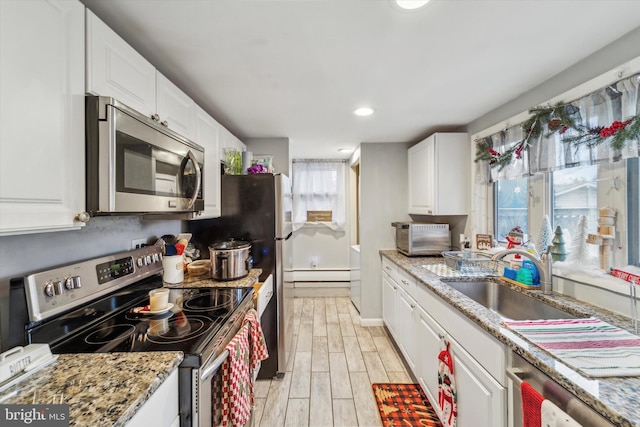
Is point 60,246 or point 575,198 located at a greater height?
point 575,198

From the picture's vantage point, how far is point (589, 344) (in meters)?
1.02

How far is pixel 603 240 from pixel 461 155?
145 centimetres

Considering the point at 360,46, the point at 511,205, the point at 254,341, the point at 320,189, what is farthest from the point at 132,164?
the point at 320,189

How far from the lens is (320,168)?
4582 mm

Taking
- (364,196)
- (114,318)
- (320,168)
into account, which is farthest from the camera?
(320,168)

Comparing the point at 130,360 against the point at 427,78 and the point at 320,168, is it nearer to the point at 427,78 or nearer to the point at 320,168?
the point at 427,78

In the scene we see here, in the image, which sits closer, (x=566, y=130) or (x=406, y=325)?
(x=566, y=130)

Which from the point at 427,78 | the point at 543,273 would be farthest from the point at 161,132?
the point at 543,273

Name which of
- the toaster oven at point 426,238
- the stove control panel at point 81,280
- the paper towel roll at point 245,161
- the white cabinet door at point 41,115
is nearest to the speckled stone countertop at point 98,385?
the stove control panel at point 81,280

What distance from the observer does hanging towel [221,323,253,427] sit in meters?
1.15

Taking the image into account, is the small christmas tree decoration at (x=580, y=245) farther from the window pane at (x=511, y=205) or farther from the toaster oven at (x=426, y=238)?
the toaster oven at (x=426, y=238)

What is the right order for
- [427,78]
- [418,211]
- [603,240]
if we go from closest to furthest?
[603,240] → [427,78] → [418,211]

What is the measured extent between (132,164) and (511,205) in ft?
8.50

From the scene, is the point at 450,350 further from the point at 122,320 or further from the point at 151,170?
the point at 151,170
